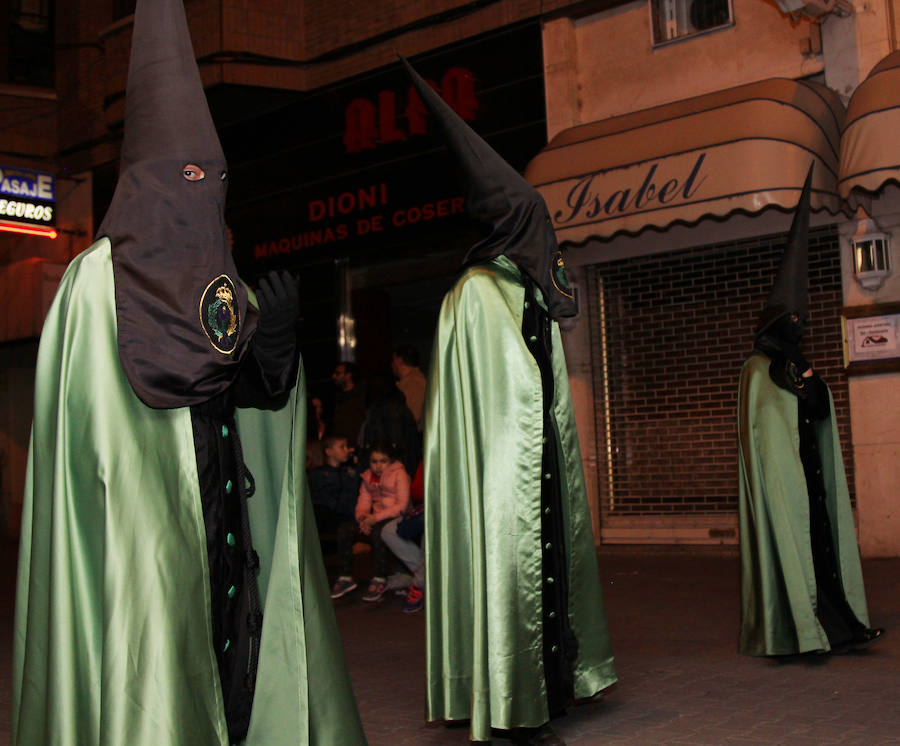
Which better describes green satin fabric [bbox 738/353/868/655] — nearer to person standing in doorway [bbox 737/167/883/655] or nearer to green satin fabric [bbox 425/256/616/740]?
person standing in doorway [bbox 737/167/883/655]

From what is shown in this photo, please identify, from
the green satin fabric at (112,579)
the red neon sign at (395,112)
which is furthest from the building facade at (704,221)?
the green satin fabric at (112,579)

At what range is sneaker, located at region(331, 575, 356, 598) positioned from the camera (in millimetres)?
9312

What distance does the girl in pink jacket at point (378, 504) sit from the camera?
9195mm

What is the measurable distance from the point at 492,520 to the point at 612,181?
22.3ft

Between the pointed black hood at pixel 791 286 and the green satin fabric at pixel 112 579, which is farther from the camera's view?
the pointed black hood at pixel 791 286

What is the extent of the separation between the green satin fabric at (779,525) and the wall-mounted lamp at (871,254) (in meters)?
4.19

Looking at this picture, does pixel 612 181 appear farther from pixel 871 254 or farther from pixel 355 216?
pixel 355 216

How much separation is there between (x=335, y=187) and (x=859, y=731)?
11.3 m

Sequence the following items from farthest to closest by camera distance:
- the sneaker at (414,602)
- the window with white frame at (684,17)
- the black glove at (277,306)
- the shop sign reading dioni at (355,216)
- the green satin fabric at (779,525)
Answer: the shop sign reading dioni at (355,216)
the window with white frame at (684,17)
the sneaker at (414,602)
the green satin fabric at (779,525)
the black glove at (277,306)

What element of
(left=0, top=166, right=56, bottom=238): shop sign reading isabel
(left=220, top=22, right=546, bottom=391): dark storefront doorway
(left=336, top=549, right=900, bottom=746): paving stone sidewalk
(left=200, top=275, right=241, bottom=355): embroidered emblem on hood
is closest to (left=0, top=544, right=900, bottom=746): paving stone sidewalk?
(left=336, top=549, right=900, bottom=746): paving stone sidewalk

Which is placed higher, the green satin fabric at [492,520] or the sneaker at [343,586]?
the green satin fabric at [492,520]

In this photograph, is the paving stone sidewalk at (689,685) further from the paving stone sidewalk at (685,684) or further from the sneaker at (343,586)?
the sneaker at (343,586)

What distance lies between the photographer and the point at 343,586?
369 inches

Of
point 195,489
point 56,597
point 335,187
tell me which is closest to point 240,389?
point 195,489
